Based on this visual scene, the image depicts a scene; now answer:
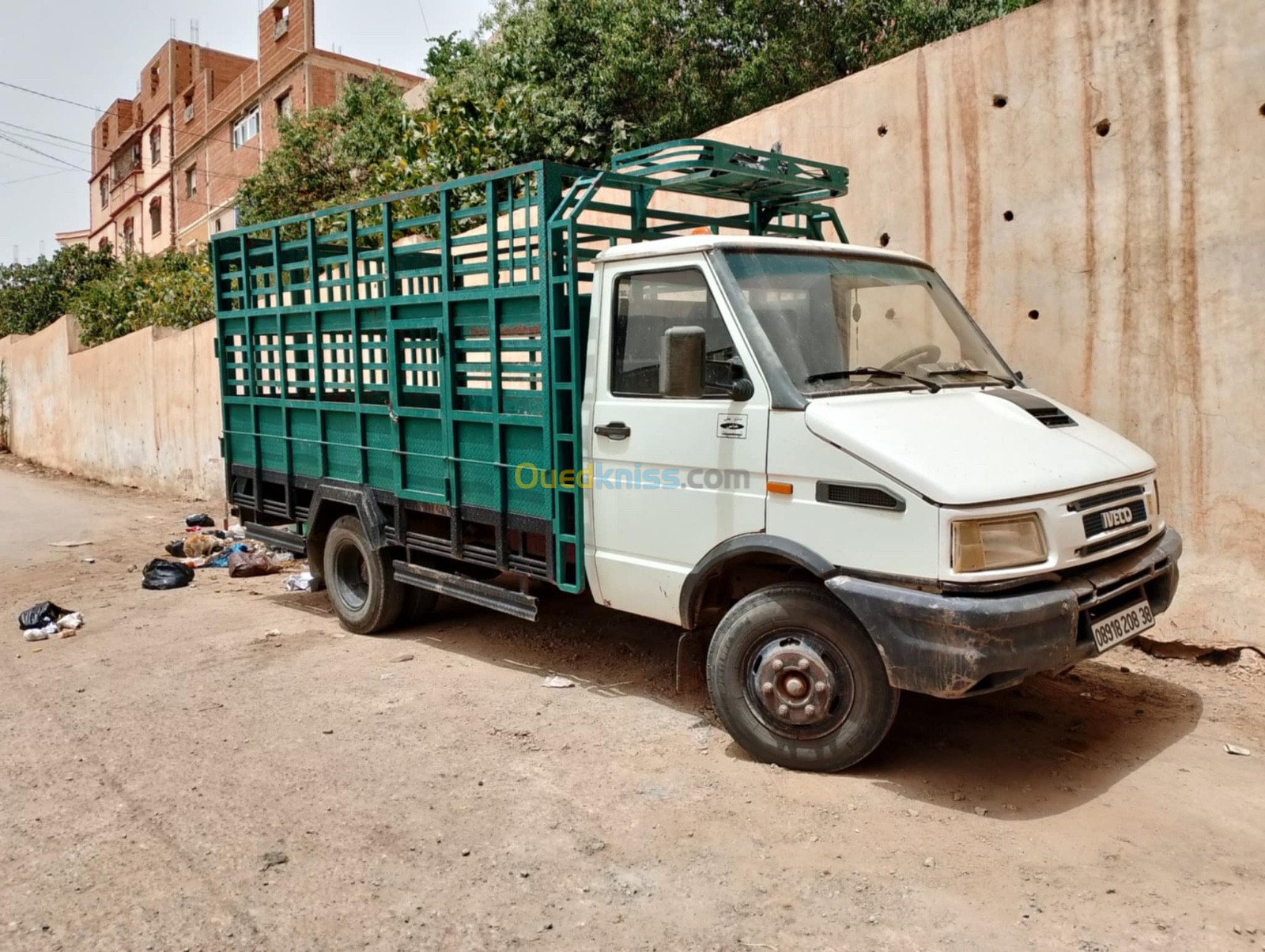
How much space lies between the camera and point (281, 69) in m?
26.8

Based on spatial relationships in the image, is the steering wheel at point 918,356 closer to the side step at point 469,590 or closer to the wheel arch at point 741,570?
the wheel arch at point 741,570

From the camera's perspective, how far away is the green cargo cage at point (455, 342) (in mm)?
5062

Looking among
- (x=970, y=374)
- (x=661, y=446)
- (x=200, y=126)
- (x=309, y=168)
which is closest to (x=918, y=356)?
(x=970, y=374)

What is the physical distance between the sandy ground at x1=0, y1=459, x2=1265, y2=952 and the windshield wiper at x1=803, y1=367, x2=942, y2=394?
1.53 meters

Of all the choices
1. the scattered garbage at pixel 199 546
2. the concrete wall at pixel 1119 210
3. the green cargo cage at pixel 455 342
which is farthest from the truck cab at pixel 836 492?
the scattered garbage at pixel 199 546

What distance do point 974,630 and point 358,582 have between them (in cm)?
433

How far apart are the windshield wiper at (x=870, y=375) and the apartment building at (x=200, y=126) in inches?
909

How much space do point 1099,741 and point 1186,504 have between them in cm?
177

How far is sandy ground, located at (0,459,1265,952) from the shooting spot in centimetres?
315

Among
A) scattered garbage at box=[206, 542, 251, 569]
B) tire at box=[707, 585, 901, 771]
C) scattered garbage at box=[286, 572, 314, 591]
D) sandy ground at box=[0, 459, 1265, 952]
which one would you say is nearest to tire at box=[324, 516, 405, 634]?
sandy ground at box=[0, 459, 1265, 952]

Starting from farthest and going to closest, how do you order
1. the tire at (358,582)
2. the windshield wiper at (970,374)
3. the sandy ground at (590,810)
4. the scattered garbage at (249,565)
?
1. the scattered garbage at (249,565)
2. the tire at (358,582)
3. the windshield wiper at (970,374)
4. the sandy ground at (590,810)

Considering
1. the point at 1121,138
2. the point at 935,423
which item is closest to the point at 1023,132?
the point at 1121,138

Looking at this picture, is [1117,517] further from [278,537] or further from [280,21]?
[280,21]

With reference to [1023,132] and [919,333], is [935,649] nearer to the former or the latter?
[919,333]
